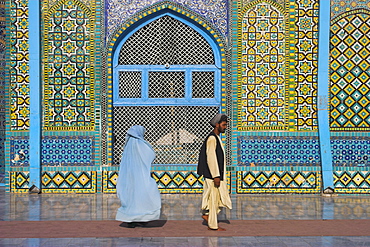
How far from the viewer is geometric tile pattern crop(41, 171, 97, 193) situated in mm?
8695

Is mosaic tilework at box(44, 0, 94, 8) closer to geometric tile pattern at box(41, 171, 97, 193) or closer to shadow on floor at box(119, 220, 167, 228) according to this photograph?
geometric tile pattern at box(41, 171, 97, 193)

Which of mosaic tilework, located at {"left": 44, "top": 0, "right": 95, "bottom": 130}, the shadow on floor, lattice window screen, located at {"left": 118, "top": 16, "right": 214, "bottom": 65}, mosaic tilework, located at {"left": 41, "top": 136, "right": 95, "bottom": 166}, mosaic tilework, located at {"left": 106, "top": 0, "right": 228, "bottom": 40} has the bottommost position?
the shadow on floor

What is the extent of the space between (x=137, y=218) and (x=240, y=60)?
4.02 m

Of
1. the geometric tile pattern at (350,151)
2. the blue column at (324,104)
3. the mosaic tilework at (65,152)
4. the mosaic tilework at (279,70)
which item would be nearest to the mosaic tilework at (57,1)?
the mosaic tilework at (65,152)

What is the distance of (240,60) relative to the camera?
877 cm

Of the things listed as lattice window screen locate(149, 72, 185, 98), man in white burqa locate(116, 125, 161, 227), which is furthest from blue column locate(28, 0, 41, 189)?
man in white burqa locate(116, 125, 161, 227)

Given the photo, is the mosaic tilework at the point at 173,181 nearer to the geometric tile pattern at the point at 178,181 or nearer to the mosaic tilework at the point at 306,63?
the geometric tile pattern at the point at 178,181

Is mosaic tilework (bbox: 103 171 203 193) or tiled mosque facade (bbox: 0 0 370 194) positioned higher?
tiled mosque facade (bbox: 0 0 370 194)

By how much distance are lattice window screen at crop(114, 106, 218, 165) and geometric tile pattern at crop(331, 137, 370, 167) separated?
7.32 feet

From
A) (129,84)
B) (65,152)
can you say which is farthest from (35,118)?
(129,84)

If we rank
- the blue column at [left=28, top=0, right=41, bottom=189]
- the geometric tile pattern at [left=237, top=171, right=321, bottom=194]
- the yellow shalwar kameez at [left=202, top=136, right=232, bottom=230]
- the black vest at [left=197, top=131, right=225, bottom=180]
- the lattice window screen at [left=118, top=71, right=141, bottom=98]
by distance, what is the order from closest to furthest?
the yellow shalwar kameez at [left=202, top=136, right=232, bottom=230] → the black vest at [left=197, top=131, right=225, bottom=180] → the blue column at [left=28, top=0, right=41, bottom=189] → the geometric tile pattern at [left=237, top=171, right=321, bottom=194] → the lattice window screen at [left=118, top=71, right=141, bottom=98]

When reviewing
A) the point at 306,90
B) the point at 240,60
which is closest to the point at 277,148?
the point at 306,90

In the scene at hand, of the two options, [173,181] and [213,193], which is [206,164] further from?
[173,181]

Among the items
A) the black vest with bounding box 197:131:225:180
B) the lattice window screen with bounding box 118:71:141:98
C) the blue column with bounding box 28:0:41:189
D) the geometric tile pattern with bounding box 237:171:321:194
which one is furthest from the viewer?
the lattice window screen with bounding box 118:71:141:98
